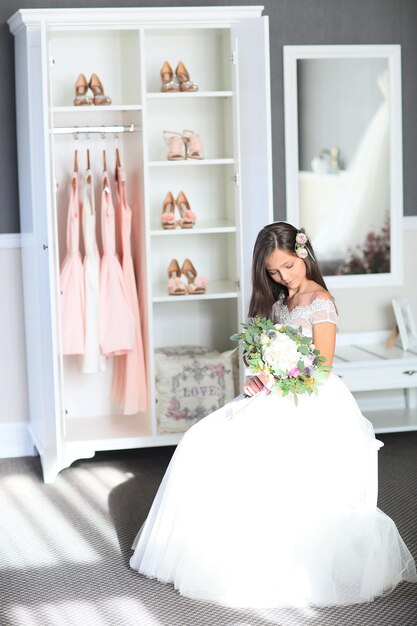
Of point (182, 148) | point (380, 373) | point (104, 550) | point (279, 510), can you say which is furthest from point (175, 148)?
point (279, 510)

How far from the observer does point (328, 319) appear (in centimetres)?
357

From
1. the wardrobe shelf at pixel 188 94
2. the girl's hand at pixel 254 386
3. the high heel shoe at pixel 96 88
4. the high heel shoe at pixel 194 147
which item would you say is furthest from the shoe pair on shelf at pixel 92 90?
the girl's hand at pixel 254 386

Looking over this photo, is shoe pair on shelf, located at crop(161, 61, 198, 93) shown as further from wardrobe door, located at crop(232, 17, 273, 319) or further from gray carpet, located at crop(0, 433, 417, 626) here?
gray carpet, located at crop(0, 433, 417, 626)

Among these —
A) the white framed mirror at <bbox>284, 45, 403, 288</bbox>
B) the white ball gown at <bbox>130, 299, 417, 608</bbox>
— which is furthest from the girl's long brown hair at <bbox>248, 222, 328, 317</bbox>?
the white framed mirror at <bbox>284, 45, 403, 288</bbox>

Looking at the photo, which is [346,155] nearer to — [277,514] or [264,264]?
[264,264]

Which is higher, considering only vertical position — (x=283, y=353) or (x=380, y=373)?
(x=283, y=353)

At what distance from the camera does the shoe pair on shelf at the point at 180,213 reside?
4902 millimetres

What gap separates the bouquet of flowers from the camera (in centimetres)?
333

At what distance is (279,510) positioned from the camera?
328 cm

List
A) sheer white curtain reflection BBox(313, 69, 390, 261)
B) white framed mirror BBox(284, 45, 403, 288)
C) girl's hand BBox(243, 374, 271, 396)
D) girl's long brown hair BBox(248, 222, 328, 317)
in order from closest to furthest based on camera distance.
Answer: girl's hand BBox(243, 374, 271, 396)
girl's long brown hair BBox(248, 222, 328, 317)
white framed mirror BBox(284, 45, 403, 288)
sheer white curtain reflection BBox(313, 69, 390, 261)

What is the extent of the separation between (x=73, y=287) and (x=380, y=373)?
67.5 inches

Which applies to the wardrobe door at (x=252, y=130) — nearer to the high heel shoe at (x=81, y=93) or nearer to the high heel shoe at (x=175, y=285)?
the high heel shoe at (x=175, y=285)

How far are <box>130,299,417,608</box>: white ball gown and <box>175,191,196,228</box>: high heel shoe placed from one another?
162cm

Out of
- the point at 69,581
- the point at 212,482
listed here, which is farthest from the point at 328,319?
the point at 69,581
